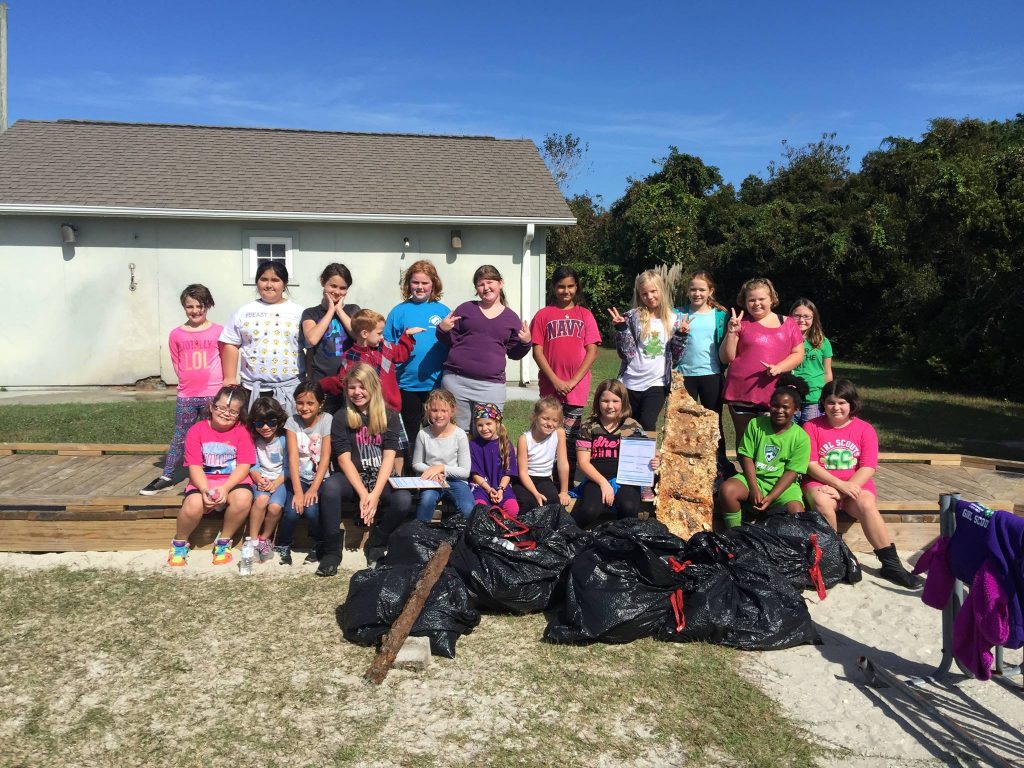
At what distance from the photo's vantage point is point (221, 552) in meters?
5.12

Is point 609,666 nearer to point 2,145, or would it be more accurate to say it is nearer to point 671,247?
point 2,145

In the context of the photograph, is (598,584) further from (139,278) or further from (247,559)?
(139,278)

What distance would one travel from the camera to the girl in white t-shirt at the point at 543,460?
17.6 feet

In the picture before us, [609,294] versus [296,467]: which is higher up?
[609,294]

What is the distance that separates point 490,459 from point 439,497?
1.44ft

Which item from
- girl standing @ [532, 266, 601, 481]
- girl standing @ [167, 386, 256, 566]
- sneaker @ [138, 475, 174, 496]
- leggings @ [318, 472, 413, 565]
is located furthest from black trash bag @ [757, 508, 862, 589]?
sneaker @ [138, 475, 174, 496]

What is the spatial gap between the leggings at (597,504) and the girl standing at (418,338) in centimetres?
136

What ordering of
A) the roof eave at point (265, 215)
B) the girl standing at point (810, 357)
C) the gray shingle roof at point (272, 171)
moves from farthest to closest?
the gray shingle roof at point (272, 171), the roof eave at point (265, 215), the girl standing at point (810, 357)

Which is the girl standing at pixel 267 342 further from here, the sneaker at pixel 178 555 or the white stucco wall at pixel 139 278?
the white stucco wall at pixel 139 278

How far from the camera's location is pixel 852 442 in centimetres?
538

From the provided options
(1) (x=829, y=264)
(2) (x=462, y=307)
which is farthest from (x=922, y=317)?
(2) (x=462, y=307)

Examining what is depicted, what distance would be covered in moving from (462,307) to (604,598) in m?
2.44

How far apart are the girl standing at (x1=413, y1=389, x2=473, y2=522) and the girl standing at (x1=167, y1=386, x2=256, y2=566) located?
111 centimetres

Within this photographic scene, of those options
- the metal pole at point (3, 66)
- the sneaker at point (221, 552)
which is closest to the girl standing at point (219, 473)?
the sneaker at point (221, 552)
